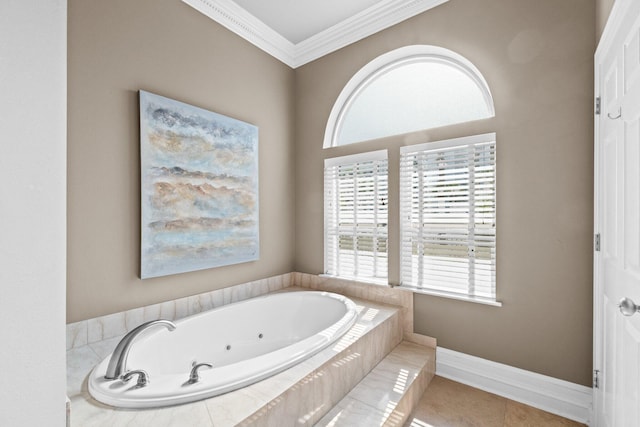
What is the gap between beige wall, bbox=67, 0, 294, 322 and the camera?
175 cm

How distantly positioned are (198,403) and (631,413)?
1.66 m

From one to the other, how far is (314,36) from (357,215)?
179 centimetres

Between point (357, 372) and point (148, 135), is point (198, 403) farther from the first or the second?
point (148, 135)

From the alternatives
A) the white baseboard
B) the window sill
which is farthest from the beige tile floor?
the window sill

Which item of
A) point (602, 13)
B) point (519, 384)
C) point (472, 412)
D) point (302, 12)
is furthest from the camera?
point (302, 12)

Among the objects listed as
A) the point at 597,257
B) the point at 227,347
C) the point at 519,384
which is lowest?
the point at 519,384

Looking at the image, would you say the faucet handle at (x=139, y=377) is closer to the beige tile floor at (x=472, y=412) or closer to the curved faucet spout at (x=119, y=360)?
the curved faucet spout at (x=119, y=360)

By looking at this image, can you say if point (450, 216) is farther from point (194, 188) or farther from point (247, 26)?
point (247, 26)

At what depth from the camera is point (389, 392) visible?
5.76 feet

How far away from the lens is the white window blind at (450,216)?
7.02 ft

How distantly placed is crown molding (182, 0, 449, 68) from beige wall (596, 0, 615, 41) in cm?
98

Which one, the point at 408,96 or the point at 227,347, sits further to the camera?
the point at 408,96

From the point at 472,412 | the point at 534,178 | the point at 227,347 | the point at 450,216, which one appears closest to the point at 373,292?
the point at 450,216

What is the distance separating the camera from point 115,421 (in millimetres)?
1125
